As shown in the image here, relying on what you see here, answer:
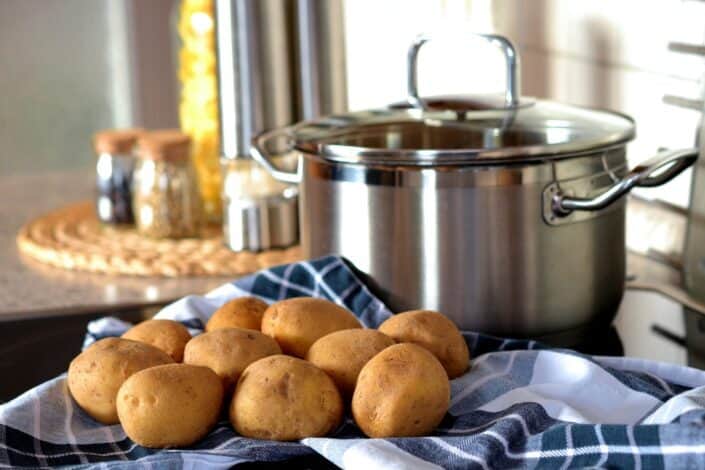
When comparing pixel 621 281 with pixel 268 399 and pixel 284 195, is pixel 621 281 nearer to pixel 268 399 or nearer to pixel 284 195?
pixel 268 399

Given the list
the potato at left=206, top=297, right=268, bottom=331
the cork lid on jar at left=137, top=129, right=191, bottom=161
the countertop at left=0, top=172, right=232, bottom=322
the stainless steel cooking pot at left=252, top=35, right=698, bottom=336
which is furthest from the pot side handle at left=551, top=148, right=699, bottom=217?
the cork lid on jar at left=137, top=129, right=191, bottom=161

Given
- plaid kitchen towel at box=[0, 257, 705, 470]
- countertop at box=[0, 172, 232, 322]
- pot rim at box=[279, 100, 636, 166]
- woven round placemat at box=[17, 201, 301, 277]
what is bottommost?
countertop at box=[0, 172, 232, 322]

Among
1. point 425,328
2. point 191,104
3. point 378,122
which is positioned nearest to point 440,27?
point 191,104

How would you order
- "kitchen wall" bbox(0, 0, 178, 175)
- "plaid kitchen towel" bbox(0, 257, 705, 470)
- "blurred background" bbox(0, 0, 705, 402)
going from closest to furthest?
1. "plaid kitchen towel" bbox(0, 257, 705, 470)
2. "blurred background" bbox(0, 0, 705, 402)
3. "kitchen wall" bbox(0, 0, 178, 175)

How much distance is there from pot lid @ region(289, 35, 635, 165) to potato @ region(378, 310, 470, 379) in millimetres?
123

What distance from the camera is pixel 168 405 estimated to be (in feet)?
2.03

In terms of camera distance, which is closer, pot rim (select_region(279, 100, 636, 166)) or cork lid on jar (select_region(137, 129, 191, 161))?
pot rim (select_region(279, 100, 636, 166))

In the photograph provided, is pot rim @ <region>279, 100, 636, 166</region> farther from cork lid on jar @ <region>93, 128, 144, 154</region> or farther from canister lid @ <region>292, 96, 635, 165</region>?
cork lid on jar @ <region>93, 128, 144, 154</region>

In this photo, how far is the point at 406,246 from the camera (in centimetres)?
81

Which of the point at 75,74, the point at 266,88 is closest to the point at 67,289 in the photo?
the point at 266,88

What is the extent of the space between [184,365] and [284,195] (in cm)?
60

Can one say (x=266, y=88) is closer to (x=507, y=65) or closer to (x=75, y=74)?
(x=507, y=65)

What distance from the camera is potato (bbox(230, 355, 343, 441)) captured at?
624 millimetres

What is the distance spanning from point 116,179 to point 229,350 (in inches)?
28.0
